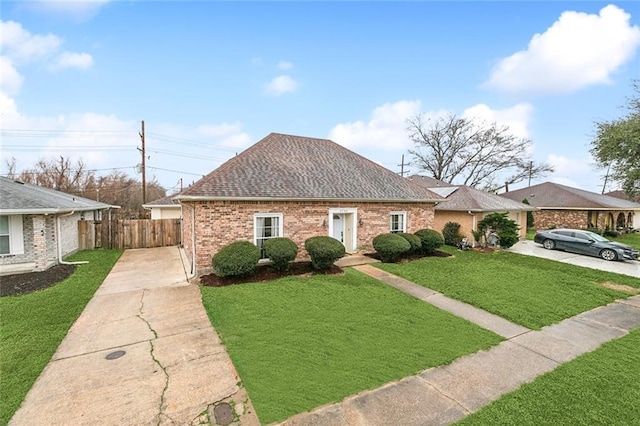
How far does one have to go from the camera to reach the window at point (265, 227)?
35.2ft

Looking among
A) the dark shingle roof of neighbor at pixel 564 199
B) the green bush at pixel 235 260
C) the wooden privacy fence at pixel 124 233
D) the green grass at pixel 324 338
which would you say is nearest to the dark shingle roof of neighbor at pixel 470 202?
the dark shingle roof of neighbor at pixel 564 199

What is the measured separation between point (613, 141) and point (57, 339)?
28.6 m

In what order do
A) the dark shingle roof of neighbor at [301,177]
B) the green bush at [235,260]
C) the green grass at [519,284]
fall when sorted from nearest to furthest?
the green grass at [519,284], the green bush at [235,260], the dark shingle roof of neighbor at [301,177]

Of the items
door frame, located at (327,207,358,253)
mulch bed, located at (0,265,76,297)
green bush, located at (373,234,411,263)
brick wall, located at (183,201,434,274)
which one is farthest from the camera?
door frame, located at (327,207,358,253)

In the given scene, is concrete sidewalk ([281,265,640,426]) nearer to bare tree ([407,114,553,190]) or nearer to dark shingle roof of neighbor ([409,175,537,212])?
dark shingle roof of neighbor ([409,175,537,212])

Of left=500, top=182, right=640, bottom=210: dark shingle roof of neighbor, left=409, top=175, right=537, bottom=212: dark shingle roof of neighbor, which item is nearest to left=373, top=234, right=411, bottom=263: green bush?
left=409, top=175, right=537, bottom=212: dark shingle roof of neighbor

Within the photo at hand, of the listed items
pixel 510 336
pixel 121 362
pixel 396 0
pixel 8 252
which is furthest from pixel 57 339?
pixel 396 0

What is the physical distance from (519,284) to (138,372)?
1083cm

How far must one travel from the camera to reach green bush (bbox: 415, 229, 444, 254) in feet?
44.1

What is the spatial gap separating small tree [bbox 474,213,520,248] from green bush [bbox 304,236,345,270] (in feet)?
33.0

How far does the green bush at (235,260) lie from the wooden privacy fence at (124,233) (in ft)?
29.1

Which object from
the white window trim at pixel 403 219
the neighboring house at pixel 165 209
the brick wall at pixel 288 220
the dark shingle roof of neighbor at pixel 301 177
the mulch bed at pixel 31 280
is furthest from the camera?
the neighboring house at pixel 165 209

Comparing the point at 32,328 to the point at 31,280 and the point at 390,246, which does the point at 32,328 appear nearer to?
the point at 31,280

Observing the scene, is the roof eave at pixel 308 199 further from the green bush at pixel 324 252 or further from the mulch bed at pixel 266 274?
the mulch bed at pixel 266 274
